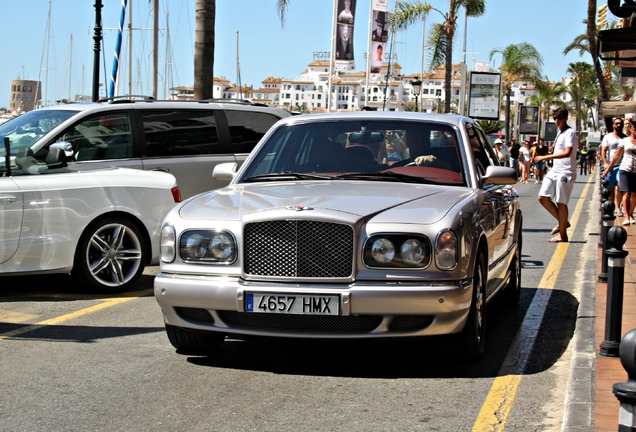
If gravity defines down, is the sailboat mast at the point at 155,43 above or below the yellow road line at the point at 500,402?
above

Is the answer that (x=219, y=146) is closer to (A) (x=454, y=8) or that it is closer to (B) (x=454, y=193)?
(B) (x=454, y=193)

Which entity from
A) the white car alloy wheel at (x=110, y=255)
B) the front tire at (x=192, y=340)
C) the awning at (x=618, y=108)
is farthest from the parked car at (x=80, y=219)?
the awning at (x=618, y=108)

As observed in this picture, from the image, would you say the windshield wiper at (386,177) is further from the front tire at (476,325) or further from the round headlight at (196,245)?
the round headlight at (196,245)

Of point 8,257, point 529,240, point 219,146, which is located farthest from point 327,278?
point 529,240

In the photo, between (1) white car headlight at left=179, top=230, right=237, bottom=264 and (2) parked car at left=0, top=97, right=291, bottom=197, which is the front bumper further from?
(2) parked car at left=0, top=97, right=291, bottom=197

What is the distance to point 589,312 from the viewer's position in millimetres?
8469

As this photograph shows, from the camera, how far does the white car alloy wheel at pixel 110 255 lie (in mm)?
9375

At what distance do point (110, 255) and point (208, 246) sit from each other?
352cm

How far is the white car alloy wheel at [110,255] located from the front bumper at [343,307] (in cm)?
323

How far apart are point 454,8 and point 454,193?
4503 cm

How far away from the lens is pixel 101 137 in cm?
1177

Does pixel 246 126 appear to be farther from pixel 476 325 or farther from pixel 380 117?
pixel 476 325

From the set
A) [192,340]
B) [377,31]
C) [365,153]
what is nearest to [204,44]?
[365,153]

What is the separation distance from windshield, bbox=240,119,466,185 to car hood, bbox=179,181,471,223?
26cm
